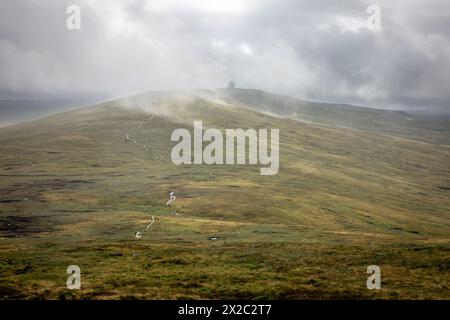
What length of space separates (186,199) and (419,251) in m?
83.1

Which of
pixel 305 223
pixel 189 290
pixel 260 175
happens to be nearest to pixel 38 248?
pixel 189 290

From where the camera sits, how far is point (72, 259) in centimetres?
5281

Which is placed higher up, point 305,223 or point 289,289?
point 289,289

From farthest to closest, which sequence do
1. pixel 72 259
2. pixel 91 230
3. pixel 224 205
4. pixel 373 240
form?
pixel 224 205 < pixel 91 230 < pixel 373 240 < pixel 72 259

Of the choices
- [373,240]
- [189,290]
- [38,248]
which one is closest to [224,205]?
[373,240]

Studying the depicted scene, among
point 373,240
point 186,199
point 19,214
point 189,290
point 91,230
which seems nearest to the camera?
point 189,290

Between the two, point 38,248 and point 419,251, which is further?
point 38,248

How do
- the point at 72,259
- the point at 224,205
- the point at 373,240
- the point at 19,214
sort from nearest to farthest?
1. the point at 72,259
2. the point at 373,240
3. the point at 19,214
4. the point at 224,205

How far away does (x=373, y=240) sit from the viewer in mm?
68125

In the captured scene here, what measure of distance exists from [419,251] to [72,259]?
43.7 m
